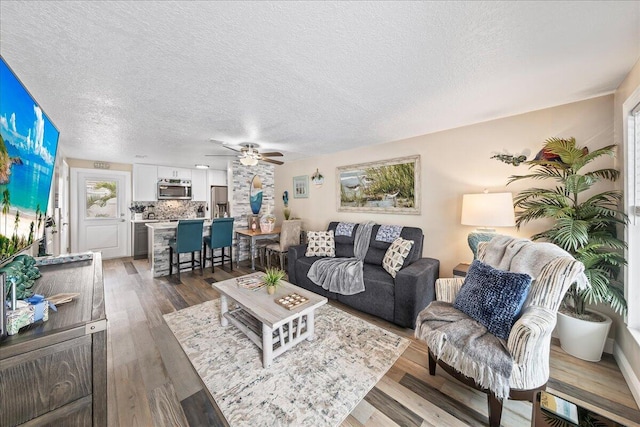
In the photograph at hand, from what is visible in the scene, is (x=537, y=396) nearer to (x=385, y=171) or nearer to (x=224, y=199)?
(x=385, y=171)

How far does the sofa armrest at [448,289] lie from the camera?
1.95m

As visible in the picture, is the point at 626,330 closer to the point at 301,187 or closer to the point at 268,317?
the point at 268,317

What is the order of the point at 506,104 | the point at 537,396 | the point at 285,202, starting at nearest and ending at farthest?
the point at 537,396 → the point at 506,104 → the point at 285,202

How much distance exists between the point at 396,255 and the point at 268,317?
Answer: 170 cm

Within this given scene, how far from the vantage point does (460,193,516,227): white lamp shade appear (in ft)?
Answer: 7.12

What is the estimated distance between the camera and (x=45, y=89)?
1.86 metres

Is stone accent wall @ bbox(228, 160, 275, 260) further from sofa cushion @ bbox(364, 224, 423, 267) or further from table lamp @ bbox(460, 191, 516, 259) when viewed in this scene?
table lamp @ bbox(460, 191, 516, 259)

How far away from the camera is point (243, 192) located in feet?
17.2

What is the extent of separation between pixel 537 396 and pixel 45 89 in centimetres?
384

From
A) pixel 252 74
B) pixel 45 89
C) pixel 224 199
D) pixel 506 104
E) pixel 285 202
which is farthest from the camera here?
pixel 224 199

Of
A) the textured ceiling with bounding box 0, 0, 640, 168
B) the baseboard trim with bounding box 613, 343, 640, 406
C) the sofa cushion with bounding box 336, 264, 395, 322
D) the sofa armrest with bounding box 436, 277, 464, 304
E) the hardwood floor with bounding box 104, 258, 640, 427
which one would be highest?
the textured ceiling with bounding box 0, 0, 640, 168

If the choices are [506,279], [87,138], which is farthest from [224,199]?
[506,279]

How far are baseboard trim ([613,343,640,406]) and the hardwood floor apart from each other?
0.03 meters


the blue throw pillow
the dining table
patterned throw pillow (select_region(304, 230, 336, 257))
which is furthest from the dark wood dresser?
the dining table
